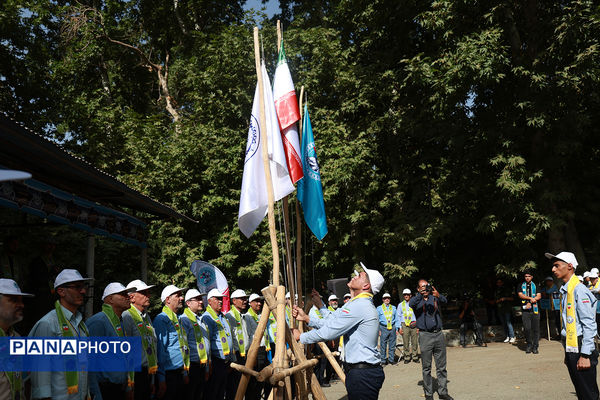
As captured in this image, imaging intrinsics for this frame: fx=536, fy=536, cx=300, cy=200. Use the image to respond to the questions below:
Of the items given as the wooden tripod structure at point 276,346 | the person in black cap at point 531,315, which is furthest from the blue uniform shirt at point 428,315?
the person in black cap at point 531,315

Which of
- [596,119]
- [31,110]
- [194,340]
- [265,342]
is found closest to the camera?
[194,340]

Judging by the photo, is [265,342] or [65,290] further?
[265,342]

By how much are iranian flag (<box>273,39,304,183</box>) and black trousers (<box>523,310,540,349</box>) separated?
10.3m

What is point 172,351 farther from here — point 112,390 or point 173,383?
point 112,390

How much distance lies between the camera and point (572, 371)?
6074 mm

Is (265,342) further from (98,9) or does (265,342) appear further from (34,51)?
(98,9)

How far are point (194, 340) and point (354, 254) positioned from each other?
1233 cm

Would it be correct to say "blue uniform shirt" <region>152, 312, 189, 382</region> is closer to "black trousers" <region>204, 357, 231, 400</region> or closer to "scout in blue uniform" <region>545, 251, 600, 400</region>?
"black trousers" <region>204, 357, 231, 400</region>

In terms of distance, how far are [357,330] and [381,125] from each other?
15030 millimetres

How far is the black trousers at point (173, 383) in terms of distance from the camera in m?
7.14

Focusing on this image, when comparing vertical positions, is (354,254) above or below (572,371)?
above

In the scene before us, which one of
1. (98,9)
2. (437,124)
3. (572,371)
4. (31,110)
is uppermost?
(98,9)

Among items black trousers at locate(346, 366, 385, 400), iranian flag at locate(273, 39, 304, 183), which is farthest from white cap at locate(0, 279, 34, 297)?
iranian flag at locate(273, 39, 304, 183)

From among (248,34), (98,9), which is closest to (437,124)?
(248,34)
